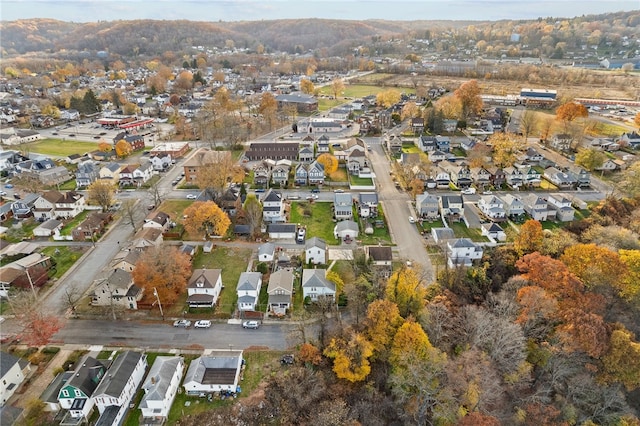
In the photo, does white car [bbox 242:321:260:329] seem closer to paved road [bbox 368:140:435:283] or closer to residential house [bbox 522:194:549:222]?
paved road [bbox 368:140:435:283]

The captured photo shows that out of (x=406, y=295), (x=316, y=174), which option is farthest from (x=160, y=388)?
(x=316, y=174)

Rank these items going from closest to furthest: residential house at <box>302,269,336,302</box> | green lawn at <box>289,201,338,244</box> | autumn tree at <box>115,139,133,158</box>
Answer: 1. residential house at <box>302,269,336,302</box>
2. green lawn at <box>289,201,338,244</box>
3. autumn tree at <box>115,139,133,158</box>

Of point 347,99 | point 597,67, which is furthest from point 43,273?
point 597,67

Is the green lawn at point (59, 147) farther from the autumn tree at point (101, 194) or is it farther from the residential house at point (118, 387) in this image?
the residential house at point (118, 387)

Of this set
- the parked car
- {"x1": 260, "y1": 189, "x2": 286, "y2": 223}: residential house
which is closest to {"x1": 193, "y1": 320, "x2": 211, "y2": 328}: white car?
the parked car

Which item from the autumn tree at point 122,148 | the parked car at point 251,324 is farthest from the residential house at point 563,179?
the autumn tree at point 122,148

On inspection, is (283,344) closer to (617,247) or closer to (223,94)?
(617,247)

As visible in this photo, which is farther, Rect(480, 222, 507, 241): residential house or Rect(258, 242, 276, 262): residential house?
Rect(480, 222, 507, 241): residential house
